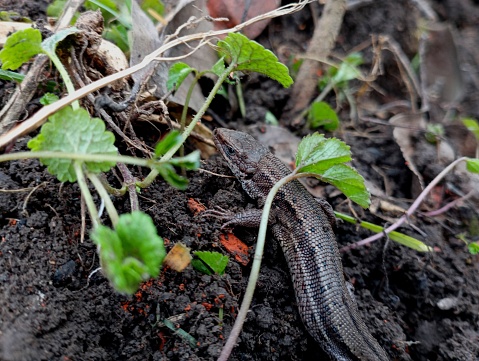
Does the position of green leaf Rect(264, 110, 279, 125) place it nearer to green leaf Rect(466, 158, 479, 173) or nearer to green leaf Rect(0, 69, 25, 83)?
green leaf Rect(466, 158, 479, 173)

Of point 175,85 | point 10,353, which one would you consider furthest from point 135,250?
point 175,85

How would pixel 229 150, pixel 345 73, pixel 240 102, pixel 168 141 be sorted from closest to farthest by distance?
1. pixel 168 141
2. pixel 229 150
3. pixel 240 102
4. pixel 345 73

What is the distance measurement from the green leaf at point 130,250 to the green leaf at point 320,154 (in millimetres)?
1194

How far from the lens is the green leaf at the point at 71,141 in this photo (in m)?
1.90

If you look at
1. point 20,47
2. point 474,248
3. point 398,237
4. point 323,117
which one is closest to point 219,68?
point 20,47

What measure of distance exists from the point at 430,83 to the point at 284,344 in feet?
11.1

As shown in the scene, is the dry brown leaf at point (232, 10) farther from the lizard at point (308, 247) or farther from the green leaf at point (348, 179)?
the green leaf at point (348, 179)

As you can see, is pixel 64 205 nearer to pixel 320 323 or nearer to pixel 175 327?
pixel 175 327

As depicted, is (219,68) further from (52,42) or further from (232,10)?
(232,10)

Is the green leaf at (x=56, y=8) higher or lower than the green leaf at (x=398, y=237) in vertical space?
higher

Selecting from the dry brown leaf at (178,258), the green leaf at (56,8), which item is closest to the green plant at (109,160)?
the dry brown leaf at (178,258)

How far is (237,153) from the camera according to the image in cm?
343

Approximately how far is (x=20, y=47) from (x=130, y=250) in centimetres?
121

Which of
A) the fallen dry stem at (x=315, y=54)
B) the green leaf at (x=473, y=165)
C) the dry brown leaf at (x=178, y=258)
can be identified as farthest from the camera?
the fallen dry stem at (x=315, y=54)
